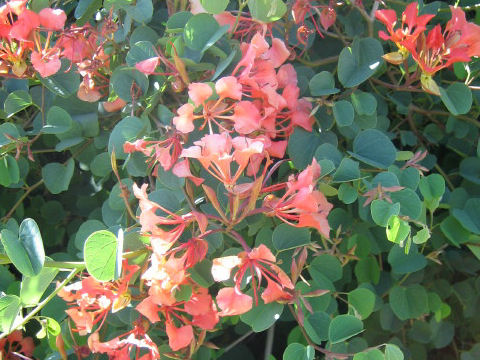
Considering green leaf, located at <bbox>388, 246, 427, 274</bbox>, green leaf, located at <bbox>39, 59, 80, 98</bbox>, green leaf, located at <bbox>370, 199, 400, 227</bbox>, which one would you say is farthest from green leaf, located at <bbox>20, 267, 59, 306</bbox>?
green leaf, located at <bbox>388, 246, 427, 274</bbox>

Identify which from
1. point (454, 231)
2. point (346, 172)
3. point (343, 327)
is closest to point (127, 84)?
point (346, 172)

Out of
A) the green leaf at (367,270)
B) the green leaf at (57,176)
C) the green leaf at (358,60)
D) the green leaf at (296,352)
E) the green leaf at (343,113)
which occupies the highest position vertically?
the green leaf at (358,60)

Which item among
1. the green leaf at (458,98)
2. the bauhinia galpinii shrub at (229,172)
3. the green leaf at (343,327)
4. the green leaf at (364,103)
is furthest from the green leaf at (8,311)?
the green leaf at (458,98)

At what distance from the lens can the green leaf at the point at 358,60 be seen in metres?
0.82

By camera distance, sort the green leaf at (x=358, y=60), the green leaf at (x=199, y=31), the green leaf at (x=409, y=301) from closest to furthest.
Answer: the green leaf at (x=199, y=31)
the green leaf at (x=358, y=60)
the green leaf at (x=409, y=301)

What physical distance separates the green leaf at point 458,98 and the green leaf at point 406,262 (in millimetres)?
219

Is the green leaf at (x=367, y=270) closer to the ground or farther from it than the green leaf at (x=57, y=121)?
closer to the ground

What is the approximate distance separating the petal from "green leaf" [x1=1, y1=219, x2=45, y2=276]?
0.66 feet

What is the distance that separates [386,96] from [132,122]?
1.55ft

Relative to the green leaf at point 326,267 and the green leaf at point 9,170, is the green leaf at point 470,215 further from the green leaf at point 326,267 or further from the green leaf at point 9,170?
the green leaf at point 9,170

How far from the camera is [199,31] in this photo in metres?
0.73

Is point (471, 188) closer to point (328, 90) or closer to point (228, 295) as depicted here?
point (328, 90)

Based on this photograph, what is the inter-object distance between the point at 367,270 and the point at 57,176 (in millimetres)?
513

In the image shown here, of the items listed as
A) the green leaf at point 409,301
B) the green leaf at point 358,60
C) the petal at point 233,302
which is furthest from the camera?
the green leaf at point 409,301
